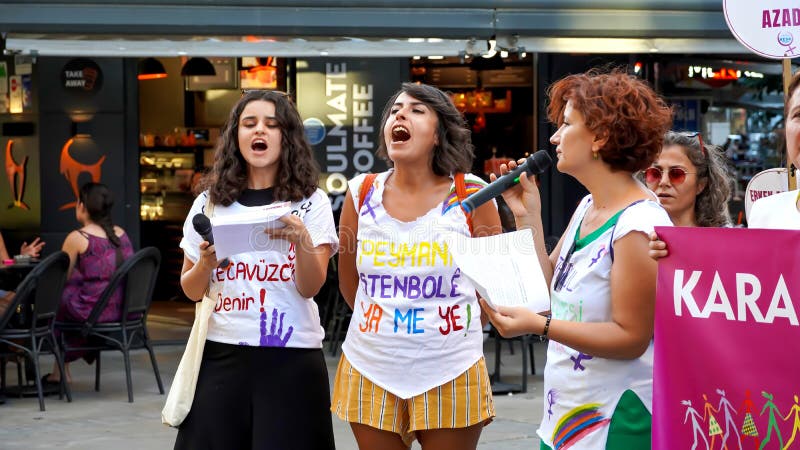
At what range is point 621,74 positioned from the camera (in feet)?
10.9

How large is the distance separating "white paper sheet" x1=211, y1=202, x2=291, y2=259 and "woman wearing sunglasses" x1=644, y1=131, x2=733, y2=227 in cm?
138

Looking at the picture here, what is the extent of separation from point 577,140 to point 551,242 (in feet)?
21.1

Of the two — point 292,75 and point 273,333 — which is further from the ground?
point 292,75

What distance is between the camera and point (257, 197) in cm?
439

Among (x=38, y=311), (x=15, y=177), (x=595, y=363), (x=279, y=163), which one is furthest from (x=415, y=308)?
(x=15, y=177)

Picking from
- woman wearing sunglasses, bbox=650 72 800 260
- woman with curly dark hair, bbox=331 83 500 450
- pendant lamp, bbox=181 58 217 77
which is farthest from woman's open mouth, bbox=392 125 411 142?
pendant lamp, bbox=181 58 217 77

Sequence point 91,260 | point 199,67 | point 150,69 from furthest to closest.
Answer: point 150,69 < point 199,67 < point 91,260

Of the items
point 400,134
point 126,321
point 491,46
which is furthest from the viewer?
point 491,46

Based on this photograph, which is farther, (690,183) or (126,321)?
(126,321)

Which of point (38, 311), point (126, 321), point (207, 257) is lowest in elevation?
point (126, 321)

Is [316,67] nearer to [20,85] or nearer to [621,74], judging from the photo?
[20,85]

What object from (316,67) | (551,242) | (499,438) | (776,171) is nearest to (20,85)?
(316,67)

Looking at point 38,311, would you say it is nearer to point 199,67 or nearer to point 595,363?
point 199,67

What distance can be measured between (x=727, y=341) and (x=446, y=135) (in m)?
1.70
